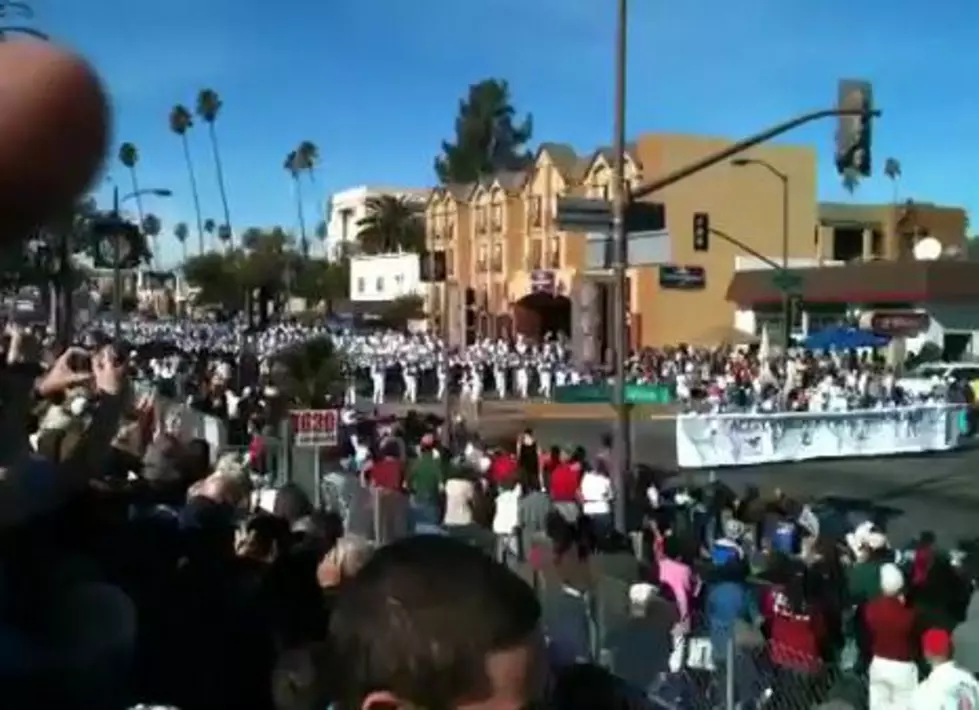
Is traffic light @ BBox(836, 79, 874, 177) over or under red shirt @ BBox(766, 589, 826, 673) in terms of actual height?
over

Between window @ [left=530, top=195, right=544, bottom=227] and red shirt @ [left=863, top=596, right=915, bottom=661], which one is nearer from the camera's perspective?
red shirt @ [left=863, top=596, right=915, bottom=661]

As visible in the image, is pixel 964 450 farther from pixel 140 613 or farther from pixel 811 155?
pixel 811 155

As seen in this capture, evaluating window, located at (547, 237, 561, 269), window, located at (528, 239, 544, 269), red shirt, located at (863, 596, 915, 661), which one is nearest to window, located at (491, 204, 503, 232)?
window, located at (528, 239, 544, 269)

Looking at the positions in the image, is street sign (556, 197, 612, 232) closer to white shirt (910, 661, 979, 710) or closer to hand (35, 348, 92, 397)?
white shirt (910, 661, 979, 710)

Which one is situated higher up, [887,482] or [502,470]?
[502,470]

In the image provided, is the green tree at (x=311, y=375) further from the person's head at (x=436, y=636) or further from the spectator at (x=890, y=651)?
the person's head at (x=436, y=636)

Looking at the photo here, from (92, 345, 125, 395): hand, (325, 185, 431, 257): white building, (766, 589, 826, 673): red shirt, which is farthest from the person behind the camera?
(325, 185, 431, 257): white building

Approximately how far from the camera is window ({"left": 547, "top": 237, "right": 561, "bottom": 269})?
2729 inches

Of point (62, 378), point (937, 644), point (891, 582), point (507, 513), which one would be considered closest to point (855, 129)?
point (507, 513)

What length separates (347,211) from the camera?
143m

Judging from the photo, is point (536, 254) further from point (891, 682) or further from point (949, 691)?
point (949, 691)

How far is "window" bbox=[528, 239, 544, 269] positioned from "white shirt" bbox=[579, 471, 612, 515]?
2128 inches

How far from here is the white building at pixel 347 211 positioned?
137 meters

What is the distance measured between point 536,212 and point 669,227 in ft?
48.4
